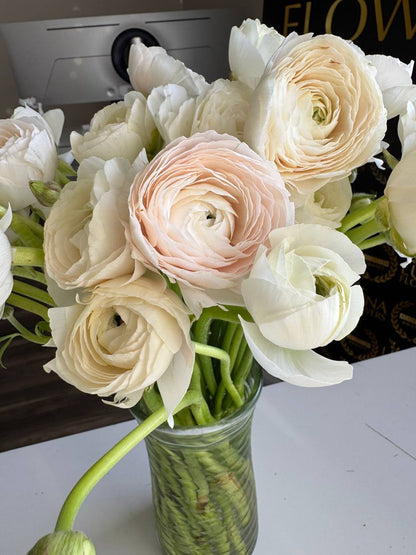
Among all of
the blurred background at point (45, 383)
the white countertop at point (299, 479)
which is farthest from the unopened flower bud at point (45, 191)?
the blurred background at point (45, 383)

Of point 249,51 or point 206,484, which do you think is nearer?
point 249,51

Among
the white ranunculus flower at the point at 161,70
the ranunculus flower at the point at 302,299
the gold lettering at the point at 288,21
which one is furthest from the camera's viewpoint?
the gold lettering at the point at 288,21

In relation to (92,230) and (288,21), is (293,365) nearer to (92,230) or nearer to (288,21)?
(92,230)

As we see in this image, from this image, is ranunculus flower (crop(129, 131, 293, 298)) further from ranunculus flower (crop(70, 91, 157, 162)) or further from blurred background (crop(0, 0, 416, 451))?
blurred background (crop(0, 0, 416, 451))

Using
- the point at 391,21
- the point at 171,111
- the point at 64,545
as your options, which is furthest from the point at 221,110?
the point at 391,21

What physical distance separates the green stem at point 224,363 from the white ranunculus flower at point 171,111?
13 cm

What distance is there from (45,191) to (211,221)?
10 centimetres

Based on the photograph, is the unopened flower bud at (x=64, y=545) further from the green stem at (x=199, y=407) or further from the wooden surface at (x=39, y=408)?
the wooden surface at (x=39, y=408)

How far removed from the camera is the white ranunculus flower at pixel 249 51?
0.35 m

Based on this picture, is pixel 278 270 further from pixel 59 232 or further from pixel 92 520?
pixel 92 520

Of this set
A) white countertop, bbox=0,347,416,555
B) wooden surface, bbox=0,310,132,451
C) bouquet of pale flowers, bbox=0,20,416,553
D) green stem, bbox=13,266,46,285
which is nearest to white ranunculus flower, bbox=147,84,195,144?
bouquet of pale flowers, bbox=0,20,416,553

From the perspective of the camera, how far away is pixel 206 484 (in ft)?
1.49

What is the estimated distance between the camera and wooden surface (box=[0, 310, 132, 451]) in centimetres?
141

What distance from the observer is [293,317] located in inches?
10.5
